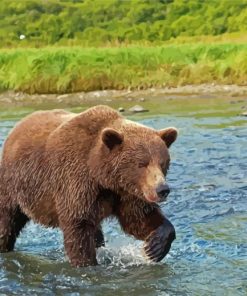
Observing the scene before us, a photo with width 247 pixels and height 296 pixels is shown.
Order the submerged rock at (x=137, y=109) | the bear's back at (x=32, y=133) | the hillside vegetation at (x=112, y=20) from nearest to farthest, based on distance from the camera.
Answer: the bear's back at (x=32, y=133)
the submerged rock at (x=137, y=109)
the hillside vegetation at (x=112, y=20)

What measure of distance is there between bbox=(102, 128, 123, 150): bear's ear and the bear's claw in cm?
86

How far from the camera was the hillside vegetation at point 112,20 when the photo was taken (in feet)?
115

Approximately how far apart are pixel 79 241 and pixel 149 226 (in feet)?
1.92

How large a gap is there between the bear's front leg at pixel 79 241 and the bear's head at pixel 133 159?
429 millimetres

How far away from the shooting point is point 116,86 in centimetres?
2406

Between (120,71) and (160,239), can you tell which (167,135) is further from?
(120,71)

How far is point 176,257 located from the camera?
7449mm

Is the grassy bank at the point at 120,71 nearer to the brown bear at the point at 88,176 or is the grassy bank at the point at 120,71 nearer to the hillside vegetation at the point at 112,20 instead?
the hillside vegetation at the point at 112,20

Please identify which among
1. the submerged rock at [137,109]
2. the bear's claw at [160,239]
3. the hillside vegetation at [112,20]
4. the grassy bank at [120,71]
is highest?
the bear's claw at [160,239]

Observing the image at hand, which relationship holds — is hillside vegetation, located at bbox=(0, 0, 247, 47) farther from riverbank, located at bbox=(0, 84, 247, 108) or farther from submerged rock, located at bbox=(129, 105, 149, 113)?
submerged rock, located at bbox=(129, 105, 149, 113)

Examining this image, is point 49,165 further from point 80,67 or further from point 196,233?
point 80,67

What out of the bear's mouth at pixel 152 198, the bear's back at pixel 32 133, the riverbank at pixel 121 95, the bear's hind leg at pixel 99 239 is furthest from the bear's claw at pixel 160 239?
the riverbank at pixel 121 95

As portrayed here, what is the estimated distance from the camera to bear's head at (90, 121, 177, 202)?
253 inches

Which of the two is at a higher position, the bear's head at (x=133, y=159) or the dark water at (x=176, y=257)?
the bear's head at (x=133, y=159)
